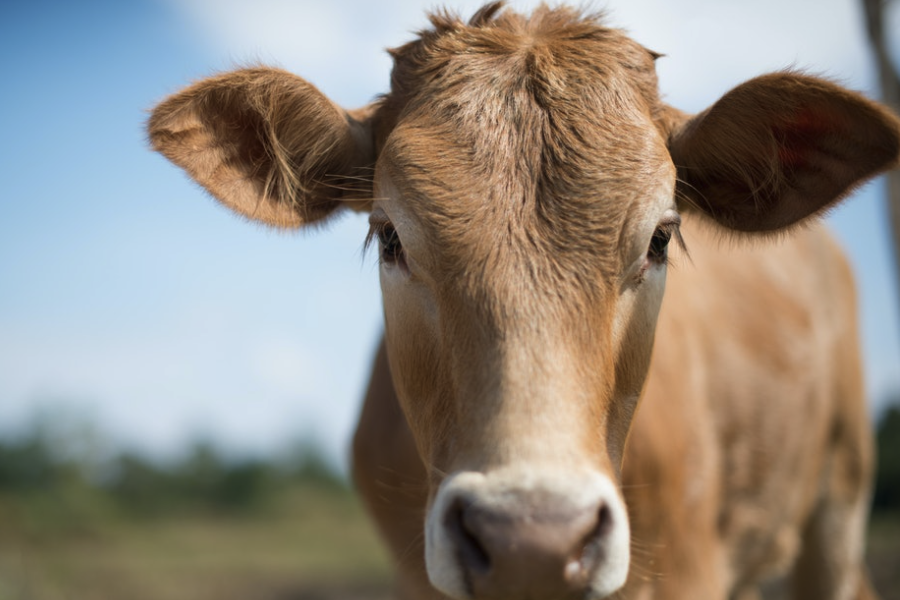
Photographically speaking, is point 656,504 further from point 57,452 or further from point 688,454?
point 57,452

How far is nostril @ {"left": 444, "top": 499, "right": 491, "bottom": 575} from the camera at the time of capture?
2.23 meters

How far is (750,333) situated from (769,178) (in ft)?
7.07

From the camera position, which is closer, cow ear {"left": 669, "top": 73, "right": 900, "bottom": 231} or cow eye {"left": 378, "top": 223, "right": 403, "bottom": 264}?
cow eye {"left": 378, "top": 223, "right": 403, "bottom": 264}

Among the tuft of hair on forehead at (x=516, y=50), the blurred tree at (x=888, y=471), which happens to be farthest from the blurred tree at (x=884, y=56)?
the blurred tree at (x=888, y=471)

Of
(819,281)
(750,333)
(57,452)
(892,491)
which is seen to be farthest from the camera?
(57,452)

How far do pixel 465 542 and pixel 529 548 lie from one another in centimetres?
20

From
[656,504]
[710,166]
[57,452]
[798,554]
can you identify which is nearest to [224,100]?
[710,166]

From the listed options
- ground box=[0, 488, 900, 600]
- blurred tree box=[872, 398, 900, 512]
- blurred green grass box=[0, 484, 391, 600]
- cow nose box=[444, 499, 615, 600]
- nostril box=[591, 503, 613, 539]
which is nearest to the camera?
cow nose box=[444, 499, 615, 600]

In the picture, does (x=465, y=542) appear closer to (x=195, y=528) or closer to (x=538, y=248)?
(x=538, y=248)

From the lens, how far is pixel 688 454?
4.39 meters

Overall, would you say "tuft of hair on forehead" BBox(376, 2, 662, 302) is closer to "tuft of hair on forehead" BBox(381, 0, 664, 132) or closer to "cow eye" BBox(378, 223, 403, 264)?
"tuft of hair on forehead" BBox(381, 0, 664, 132)

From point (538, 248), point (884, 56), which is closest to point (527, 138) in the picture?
point (538, 248)

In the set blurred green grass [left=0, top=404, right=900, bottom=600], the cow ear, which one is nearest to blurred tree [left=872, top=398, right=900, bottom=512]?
blurred green grass [left=0, top=404, right=900, bottom=600]

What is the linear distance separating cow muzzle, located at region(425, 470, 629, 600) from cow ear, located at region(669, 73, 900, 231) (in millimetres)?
1603
